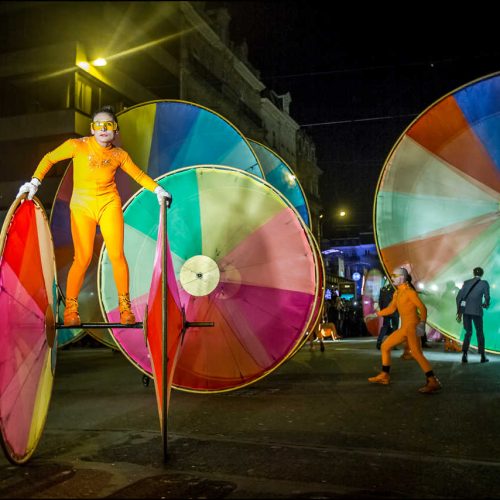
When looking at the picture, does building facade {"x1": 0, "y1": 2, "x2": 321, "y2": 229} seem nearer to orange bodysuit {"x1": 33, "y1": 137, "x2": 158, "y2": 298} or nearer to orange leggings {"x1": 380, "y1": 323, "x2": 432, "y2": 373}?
orange leggings {"x1": 380, "y1": 323, "x2": 432, "y2": 373}

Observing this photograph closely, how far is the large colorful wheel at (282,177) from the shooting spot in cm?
945

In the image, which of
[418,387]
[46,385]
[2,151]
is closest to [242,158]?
[418,387]

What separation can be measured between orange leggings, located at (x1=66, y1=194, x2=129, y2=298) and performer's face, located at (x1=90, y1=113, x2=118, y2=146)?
48 cm

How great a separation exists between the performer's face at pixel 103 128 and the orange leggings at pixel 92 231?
48cm

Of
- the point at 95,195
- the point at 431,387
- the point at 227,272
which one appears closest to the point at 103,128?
the point at 95,195

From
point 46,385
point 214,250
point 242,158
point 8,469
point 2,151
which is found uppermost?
point 2,151

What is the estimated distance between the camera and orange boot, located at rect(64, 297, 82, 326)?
4.62 meters

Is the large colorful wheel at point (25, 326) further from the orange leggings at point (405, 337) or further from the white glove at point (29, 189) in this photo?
the orange leggings at point (405, 337)

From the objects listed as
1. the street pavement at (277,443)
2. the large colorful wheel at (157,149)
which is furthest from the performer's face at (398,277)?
the large colorful wheel at (157,149)

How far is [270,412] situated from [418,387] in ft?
7.46

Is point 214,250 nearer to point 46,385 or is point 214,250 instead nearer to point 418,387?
point 46,385

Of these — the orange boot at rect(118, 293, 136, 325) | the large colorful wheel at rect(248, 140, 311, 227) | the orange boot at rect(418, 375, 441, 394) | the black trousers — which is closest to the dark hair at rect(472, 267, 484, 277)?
the black trousers

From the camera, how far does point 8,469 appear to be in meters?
3.95

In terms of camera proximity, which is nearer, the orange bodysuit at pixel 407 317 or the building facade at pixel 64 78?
the orange bodysuit at pixel 407 317
